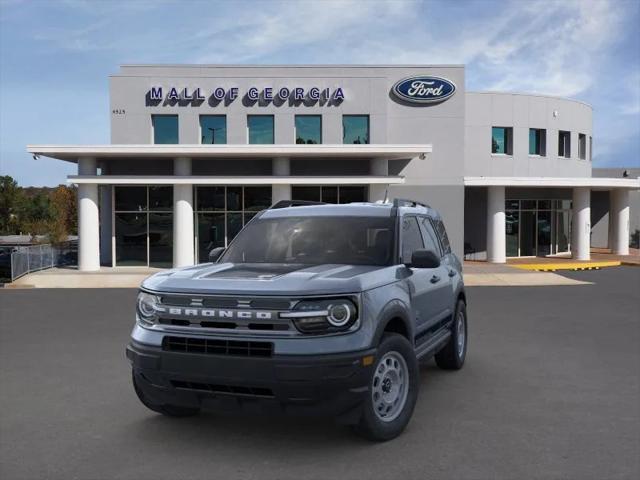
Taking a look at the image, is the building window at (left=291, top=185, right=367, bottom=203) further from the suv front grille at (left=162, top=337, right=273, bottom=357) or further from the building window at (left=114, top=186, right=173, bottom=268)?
the suv front grille at (left=162, top=337, right=273, bottom=357)

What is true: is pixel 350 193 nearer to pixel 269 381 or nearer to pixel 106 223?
pixel 106 223

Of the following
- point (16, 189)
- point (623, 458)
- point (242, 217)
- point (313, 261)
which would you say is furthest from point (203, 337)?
point (16, 189)

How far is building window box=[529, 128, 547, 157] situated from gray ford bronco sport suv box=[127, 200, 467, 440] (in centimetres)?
2699

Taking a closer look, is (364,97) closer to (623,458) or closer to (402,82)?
(402,82)

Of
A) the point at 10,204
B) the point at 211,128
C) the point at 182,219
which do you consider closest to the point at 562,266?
the point at 182,219

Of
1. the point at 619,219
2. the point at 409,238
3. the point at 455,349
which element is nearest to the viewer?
the point at 409,238

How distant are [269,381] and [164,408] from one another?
1484mm

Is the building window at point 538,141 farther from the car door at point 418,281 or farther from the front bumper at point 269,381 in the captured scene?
the front bumper at point 269,381

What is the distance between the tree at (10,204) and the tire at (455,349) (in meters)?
62.5

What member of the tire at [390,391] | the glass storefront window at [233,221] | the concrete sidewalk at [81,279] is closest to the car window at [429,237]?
the tire at [390,391]

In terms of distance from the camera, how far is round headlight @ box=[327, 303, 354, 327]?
4406 mm

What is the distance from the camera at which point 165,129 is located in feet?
84.2

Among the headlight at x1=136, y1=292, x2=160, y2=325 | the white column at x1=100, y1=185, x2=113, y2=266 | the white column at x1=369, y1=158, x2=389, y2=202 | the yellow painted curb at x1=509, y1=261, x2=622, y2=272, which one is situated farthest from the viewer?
Answer: the white column at x1=100, y1=185, x2=113, y2=266

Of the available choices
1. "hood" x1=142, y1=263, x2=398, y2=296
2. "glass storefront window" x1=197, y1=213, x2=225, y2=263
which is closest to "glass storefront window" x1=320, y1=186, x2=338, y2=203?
"glass storefront window" x1=197, y1=213, x2=225, y2=263
